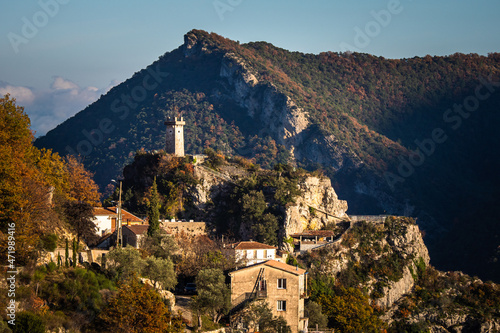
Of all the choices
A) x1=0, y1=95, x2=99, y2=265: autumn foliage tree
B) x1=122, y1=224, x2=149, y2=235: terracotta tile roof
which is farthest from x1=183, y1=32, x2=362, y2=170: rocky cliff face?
x1=0, y1=95, x2=99, y2=265: autumn foliage tree

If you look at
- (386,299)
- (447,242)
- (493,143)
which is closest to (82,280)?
(386,299)

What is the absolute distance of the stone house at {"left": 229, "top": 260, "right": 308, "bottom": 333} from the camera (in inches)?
2283

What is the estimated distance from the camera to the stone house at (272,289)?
58.0m

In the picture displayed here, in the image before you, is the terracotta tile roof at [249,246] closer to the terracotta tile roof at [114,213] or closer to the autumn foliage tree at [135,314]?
the terracotta tile roof at [114,213]

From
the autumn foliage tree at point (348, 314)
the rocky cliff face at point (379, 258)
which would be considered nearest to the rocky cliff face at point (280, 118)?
the rocky cliff face at point (379, 258)

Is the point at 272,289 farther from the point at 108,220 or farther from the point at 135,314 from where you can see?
the point at 108,220

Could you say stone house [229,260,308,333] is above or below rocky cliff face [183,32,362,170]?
below

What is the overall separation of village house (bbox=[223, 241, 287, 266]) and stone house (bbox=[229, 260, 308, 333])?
10.2m

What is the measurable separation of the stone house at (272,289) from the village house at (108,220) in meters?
14.5

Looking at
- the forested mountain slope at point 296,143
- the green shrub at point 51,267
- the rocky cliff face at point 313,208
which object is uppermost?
the forested mountain slope at point 296,143

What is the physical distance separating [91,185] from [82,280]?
760 inches

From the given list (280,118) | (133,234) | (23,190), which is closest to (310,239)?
(133,234)

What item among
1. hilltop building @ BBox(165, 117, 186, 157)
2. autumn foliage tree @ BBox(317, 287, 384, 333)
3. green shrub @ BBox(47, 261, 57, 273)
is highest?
hilltop building @ BBox(165, 117, 186, 157)

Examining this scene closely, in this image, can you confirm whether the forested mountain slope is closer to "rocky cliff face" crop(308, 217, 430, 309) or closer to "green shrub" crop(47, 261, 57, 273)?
"rocky cliff face" crop(308, 217, 430, 309)
